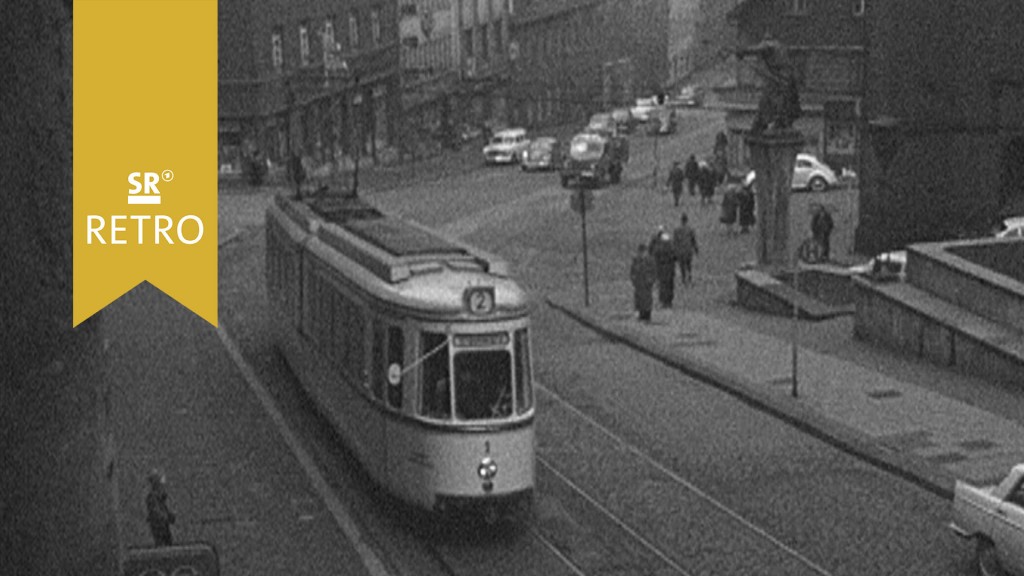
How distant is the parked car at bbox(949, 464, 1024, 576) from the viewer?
15.5m

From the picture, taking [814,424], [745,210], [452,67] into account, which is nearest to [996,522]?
[814,424]

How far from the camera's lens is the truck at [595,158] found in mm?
63344

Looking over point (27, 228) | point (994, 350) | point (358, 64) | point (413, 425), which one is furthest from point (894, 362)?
point (358, 64)

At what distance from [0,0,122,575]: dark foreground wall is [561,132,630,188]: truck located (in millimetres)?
57359

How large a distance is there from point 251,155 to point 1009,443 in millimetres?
47297

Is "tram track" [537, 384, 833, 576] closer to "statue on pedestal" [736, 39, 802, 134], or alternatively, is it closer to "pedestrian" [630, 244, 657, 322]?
"pedestrian" [630, 244, 657, 322]

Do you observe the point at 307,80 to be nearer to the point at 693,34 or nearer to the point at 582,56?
the point at 582,56

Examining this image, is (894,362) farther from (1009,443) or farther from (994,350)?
(1009,443)

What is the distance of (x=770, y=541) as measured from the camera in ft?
59.7

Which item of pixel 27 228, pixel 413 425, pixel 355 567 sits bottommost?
pixel 355 567

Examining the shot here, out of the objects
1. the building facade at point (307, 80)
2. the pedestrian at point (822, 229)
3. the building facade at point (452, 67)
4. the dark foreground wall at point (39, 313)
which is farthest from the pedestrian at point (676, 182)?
the dark foreground wall at point (39, 313)

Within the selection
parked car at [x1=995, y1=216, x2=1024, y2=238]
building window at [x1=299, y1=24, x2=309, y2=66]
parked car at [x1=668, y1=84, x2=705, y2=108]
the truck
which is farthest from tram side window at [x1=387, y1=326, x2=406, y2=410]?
parked car at [x1=668, y1=84, x2=705, y2=108]

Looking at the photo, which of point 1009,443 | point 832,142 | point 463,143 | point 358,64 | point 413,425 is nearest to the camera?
point 413,425

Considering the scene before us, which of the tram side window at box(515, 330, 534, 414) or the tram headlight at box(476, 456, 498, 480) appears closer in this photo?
the tram headlight at box(476, 456, 498, 480)
